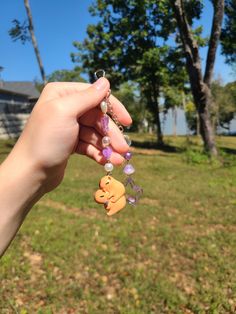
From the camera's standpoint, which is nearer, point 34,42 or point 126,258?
point 126,258

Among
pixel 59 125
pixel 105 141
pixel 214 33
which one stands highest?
pixel 214 33

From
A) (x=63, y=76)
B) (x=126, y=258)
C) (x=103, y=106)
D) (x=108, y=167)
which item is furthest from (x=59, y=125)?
(x=63, y=76)

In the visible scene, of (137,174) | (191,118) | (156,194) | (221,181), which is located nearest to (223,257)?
(156,194)

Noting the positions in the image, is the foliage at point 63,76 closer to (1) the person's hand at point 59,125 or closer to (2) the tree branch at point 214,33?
(2) the tree branch at point 214,33

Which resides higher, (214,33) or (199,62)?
(214,33)

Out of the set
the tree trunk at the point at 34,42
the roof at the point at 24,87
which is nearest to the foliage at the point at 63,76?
the roof at the point at 24,87

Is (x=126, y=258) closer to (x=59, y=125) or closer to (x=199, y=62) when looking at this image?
(x=59, y=125)
